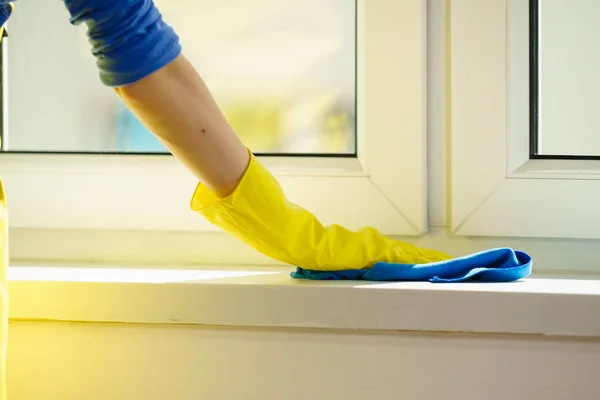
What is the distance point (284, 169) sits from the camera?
35.4 inches

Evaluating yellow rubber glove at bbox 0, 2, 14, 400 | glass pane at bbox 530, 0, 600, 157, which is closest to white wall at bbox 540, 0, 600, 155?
glass pane at bbox 530, 0, 600, 157

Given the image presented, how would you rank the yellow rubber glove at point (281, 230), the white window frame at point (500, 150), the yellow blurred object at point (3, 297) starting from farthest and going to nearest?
the white window frame at point (500, 150), the yellow rubber glove at point (281, 230), the yellow blurred object at point (3, 297)

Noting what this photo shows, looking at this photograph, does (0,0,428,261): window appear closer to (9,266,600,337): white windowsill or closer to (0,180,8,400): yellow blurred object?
(9,266,600,337): white windowsill

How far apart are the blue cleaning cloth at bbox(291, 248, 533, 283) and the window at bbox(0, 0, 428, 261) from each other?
17cm

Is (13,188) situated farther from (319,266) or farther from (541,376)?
(541,376)

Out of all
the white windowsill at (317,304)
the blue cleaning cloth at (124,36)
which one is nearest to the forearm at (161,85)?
the blue cleaning cloth at (124,36)

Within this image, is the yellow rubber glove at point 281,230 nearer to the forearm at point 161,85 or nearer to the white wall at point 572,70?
the forearm at point 161,85

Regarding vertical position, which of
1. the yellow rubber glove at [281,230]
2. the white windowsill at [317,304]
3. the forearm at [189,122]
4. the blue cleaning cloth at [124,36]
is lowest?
the white windowsill at [317,304]

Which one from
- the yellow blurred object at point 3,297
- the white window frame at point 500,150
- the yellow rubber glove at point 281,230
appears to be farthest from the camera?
the white window frame at point 500,150

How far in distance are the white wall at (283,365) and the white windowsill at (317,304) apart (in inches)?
0.5

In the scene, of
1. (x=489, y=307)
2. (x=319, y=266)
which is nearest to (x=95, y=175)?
(x=319, y=266)

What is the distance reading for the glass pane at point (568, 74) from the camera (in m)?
0.88

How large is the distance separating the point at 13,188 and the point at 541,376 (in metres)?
0.69

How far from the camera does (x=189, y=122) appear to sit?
0.62m
